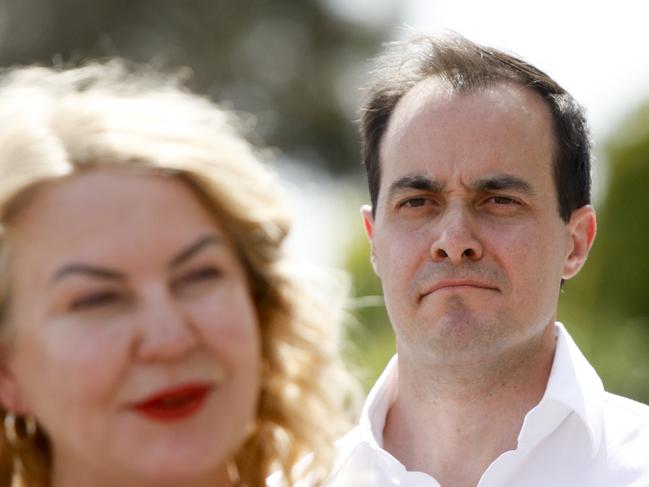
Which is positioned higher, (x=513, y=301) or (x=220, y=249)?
(x=220, y=249)

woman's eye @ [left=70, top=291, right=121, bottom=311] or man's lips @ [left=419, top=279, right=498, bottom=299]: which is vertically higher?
woman's eye @ [left=70, top=291, right=121, bottom=311]

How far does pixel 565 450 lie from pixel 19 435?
1.66m

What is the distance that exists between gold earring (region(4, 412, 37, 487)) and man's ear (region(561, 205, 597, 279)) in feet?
6.94

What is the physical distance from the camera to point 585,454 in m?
3.40

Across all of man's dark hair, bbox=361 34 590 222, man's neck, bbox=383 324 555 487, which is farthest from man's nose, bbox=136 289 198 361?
man's dark hair, bbox=361 34 590 222

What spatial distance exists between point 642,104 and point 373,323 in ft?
9.53

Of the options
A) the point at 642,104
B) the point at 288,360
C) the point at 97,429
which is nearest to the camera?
the point at 97,429

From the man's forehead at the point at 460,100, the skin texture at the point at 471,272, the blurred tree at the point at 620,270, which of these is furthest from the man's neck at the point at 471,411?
the blurred tree at the point at 620,270

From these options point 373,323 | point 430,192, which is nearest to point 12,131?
point 430,192

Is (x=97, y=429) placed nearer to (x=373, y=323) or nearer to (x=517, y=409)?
(x=517, y=409)

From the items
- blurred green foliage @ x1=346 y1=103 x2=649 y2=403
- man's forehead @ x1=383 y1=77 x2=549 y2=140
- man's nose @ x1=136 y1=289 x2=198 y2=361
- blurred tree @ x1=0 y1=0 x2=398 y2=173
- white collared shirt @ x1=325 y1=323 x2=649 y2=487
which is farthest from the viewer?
blurred tree @ x1=0 y1=0 x2=398 y2=173

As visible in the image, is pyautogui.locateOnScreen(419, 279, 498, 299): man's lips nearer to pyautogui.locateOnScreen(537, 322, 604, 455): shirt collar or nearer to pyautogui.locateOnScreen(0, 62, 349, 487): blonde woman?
pyautogui.locateOnScreen(537, 322, 604, 455): shirt collar

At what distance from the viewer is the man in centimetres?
360

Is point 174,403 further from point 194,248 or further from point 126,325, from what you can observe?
point 194,248
